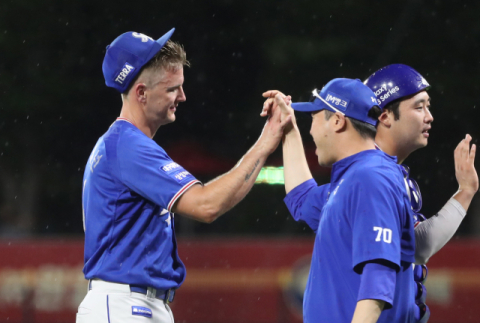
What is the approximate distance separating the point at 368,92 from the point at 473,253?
7001mm

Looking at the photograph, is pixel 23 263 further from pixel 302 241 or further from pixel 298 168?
pixel 298 168

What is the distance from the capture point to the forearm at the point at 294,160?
3.78 meters

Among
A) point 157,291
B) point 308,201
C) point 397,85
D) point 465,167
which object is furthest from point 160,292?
point 465,167

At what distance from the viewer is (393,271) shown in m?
2.60

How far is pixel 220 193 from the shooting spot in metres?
3.27

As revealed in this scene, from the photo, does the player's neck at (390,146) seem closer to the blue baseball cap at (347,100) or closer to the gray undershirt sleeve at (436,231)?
the gray undershirt sleeve at (436,231)

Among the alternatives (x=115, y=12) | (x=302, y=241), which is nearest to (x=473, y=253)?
(x=302, y=241)

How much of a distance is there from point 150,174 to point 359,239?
1.16 m

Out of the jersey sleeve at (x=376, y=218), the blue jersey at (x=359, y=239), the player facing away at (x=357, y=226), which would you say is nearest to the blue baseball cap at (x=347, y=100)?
the player facing away at (x=357, y=226)

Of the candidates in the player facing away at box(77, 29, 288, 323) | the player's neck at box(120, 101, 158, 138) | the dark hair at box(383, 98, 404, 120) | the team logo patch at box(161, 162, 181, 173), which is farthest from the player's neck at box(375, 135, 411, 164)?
the player's neck at box(120, 101, 158, 138)

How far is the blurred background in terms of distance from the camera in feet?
46.3

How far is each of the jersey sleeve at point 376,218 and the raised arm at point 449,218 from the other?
56 centimetres

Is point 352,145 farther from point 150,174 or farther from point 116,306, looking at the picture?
point 116,306

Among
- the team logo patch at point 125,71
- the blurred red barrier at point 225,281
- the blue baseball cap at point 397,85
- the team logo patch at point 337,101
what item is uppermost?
the blue baseball cap at point 397,85
